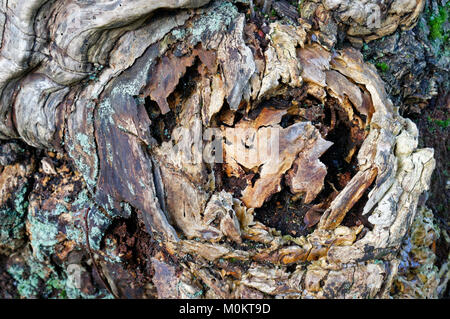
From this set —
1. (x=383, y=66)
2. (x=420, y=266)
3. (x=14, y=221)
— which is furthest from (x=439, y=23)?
(x=14, y=221)

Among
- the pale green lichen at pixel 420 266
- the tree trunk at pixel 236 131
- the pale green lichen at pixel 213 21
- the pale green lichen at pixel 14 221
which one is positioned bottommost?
the pale green lichen at pixel 420 266

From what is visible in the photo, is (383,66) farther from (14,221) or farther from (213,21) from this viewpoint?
(14,221)

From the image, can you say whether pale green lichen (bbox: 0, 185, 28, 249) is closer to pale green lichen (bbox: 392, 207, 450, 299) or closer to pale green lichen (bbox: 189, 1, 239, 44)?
pale green lichen (bbox: 189, 1, 239, 44)

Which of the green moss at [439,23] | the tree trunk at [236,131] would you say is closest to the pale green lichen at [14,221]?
the tree trunk at [236,131]

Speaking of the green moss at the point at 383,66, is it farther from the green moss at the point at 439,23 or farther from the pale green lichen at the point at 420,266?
the pale green lichen at the point at 420,266

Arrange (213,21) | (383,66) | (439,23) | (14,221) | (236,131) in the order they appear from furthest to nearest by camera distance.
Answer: (14,221), (439,23), (383,66), (236,131), (213,21)

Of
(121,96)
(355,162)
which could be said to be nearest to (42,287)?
(121,96)

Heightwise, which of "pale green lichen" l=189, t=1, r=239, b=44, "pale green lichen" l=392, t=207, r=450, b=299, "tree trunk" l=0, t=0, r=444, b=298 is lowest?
"pale green lichen" l=392, t=207, r=450, b=299

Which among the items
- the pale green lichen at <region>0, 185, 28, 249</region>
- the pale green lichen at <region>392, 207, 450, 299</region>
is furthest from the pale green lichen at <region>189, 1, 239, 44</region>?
the pale green lichen at <region>392, 207, 450, 299</region>
